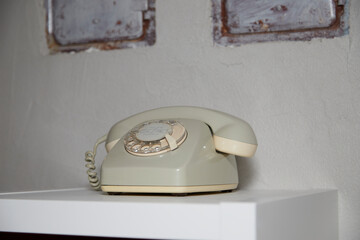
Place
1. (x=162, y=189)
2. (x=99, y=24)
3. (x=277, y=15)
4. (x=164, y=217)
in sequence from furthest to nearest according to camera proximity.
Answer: (x=99, y=24) → (x=277, y=15) → (x=162, y=189) → (x=164, y=217)

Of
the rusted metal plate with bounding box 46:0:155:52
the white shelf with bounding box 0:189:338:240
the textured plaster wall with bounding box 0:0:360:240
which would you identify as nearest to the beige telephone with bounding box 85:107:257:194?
the white shelf with bounding box 0:189:338:240

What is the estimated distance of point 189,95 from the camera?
4.15ft

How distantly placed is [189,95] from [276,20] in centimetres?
28

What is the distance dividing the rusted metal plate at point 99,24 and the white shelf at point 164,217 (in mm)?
610

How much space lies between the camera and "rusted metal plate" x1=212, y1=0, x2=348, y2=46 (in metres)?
1.16

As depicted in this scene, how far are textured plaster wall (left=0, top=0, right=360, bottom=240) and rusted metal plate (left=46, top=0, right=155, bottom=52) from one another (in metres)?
0.02

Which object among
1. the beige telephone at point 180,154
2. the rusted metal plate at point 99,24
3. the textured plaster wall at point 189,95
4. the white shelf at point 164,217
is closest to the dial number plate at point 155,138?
the beige telephone at point 180,154

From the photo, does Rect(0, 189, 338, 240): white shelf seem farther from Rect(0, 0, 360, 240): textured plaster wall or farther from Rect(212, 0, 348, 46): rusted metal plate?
Rect(212, 0, 348, 46): rusted metal plate

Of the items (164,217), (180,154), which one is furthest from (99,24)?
(164,217)

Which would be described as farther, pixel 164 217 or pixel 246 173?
pixel 246 173

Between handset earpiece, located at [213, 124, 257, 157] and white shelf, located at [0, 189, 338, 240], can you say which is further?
handset earpiece, located at [213, 124, 257, 157]

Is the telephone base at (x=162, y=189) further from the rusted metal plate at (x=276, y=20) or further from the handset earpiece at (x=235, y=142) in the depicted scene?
the rusted metal plate at (x=276, y=20)

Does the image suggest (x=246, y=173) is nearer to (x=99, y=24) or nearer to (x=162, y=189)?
(x=162, y=189)

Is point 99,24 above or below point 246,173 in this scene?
above
